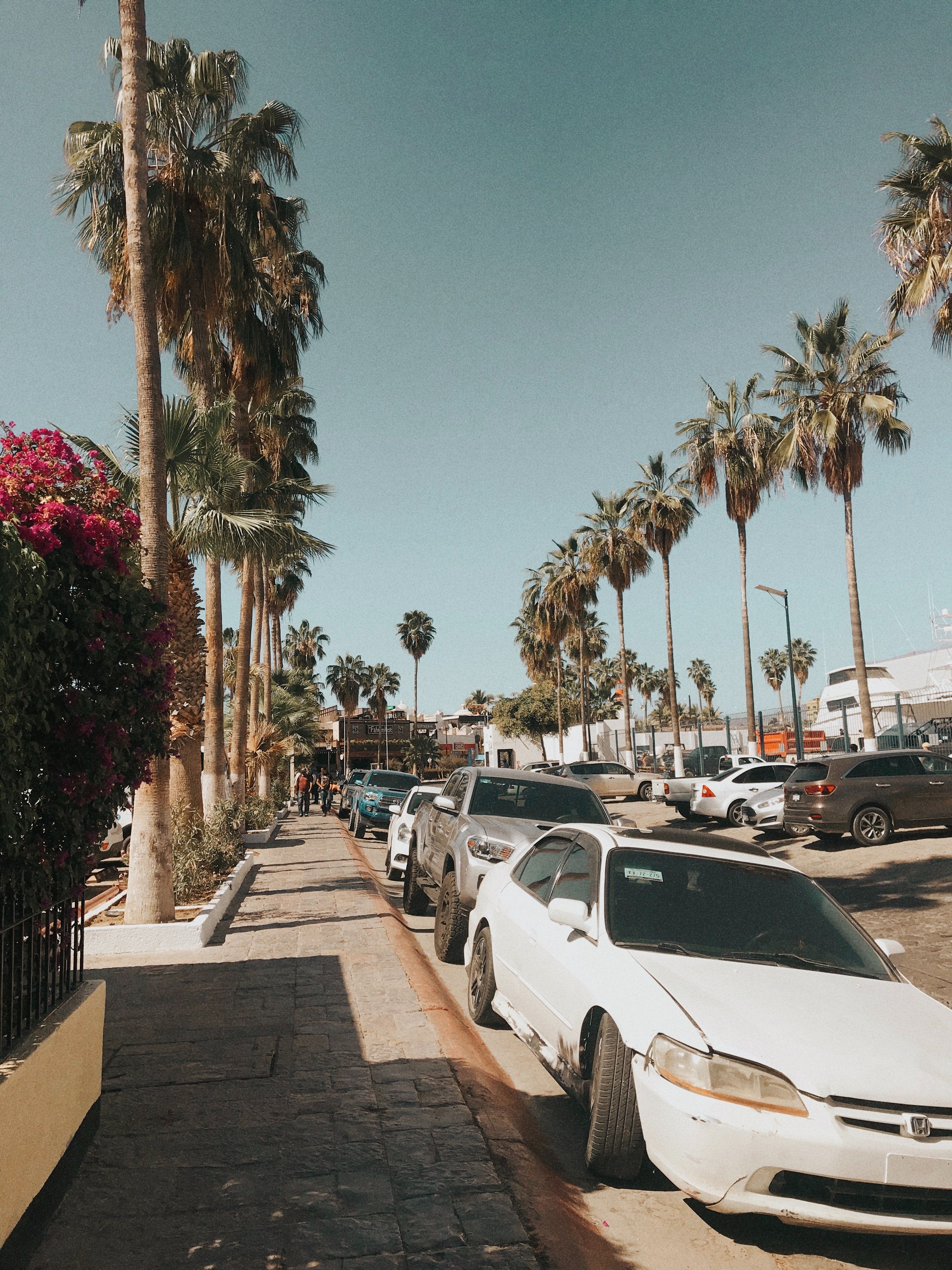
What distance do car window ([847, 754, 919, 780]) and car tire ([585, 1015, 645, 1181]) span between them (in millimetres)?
13634

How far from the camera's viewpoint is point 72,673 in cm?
460

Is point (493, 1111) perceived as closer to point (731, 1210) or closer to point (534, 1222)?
point (534, 1222)

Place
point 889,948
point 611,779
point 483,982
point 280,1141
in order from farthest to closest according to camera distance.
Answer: point 611,779 → point 483,982 → point 889,948 → point 280,1141

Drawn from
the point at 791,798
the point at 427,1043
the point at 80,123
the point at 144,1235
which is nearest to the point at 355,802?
the point at 791,798

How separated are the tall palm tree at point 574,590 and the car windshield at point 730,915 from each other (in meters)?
45.0

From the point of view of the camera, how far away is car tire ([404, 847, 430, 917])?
1184 centimetres

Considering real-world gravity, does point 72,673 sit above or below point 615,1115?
above

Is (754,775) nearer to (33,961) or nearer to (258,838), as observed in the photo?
(258,838)

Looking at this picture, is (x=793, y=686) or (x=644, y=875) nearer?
(x=644, y=875)

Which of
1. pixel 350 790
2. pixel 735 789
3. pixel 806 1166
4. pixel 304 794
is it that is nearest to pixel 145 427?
pixel 806 1166

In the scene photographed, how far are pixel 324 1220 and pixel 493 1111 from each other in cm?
143

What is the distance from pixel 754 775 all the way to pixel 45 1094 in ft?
65.1

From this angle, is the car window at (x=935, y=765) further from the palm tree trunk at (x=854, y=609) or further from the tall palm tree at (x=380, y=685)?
the tall palm tree at (x=380, y=685)

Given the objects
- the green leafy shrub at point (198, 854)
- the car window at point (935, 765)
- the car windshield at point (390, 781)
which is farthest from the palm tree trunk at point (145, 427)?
the car windshield at point (390, 781)
